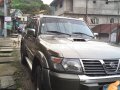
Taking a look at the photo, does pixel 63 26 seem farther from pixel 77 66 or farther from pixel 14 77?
pixel 77 66

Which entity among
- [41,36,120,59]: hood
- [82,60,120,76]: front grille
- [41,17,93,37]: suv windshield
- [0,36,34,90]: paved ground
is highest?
[41,17,93,37]: suv windshield

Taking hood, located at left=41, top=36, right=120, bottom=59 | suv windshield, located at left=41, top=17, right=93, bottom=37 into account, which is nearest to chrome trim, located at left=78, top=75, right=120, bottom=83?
hood, located at left=41, top=36, right=120, bottom=59

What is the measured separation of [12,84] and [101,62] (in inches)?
126

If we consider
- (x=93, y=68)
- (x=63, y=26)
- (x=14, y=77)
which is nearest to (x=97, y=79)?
(x=93, y=68)

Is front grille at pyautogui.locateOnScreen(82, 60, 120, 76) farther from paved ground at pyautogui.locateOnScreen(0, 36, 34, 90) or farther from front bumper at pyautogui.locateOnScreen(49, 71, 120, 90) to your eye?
paved ground at pyautogui.locateOnScreen(0, 36, 34, 90)

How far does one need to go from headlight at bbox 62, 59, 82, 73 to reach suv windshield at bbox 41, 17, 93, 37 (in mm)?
2003

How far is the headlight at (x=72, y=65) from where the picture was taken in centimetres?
459

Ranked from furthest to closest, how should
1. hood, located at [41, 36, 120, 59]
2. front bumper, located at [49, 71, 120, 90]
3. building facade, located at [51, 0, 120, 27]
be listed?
building facade, located at [51, 0, 120, 27] < hood, located at [41, 36, 120, 59] < front bumper, located at [49, 71, 120, 90]

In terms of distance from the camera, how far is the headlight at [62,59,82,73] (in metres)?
4.59

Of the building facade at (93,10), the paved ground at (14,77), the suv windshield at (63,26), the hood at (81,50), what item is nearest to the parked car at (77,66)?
the hood at (81,50)

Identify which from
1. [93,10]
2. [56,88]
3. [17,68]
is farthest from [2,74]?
[93,10]

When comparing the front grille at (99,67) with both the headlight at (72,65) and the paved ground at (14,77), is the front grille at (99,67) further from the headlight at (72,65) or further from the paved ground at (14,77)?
the paved ground at (14,77)

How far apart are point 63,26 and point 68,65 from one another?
2.34 m

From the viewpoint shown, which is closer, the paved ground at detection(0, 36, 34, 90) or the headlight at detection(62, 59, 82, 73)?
the headlight at detection(62, 59, 82, 73)
